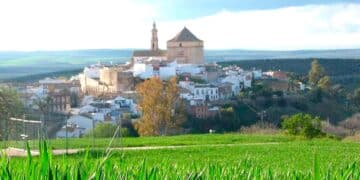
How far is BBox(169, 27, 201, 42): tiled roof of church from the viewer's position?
101625 millimetres

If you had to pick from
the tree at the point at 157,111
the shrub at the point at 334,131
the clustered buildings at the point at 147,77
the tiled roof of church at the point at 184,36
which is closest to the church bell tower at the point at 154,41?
the clustered buildings at the point at 147,77

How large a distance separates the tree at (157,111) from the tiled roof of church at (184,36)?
4941cm

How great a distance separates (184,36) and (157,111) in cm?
5646

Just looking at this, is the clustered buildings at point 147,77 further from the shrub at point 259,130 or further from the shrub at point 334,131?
the shrub at point 334,131

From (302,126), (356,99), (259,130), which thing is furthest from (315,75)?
(302,126)

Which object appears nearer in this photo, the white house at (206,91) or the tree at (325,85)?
the tree at (325,85)

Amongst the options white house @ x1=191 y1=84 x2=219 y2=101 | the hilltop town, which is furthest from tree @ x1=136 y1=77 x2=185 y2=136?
white house @ x1=191 y1=84 x2=219 y2=101

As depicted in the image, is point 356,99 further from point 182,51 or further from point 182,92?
point 182,51

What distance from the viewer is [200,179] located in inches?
93.7

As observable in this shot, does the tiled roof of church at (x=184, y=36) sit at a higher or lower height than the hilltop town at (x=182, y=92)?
higher

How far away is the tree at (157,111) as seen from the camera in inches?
1799

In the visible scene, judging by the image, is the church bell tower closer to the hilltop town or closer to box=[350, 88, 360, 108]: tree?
the hilltop town

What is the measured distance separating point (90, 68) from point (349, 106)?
134 ft

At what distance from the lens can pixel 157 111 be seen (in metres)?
46.9
